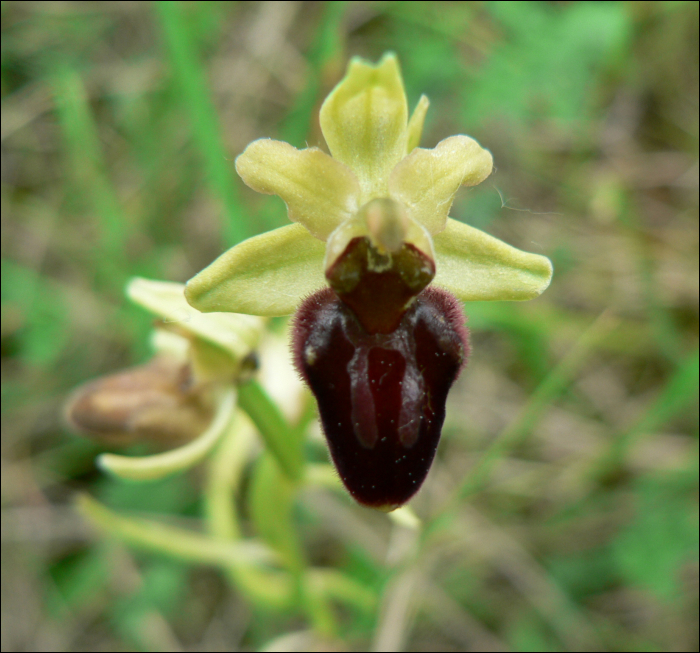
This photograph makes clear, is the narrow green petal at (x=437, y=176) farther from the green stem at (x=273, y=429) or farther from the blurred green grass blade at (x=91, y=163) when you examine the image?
the blurred green grass blade at (x=91, y=163)

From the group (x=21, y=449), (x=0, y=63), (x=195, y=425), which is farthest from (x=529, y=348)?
(x=0, y=63)

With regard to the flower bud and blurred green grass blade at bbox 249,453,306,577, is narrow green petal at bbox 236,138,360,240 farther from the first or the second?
blurred green grass blade at bbox 249,453,306,577

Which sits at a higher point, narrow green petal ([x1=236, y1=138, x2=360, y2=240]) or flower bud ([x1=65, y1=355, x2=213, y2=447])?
narrow green petal ([x1=236, y1=138, x2=360, y2=240])

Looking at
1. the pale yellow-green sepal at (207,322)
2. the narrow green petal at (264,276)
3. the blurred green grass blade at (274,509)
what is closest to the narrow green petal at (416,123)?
the narrow green petal at (264,276)

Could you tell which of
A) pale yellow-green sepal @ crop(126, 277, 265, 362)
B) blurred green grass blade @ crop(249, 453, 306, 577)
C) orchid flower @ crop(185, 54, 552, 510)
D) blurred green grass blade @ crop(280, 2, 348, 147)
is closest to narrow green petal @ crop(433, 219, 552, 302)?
orchid flower @ crop(185, 54, 552, 510)

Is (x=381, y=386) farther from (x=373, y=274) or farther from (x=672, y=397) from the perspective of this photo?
(x=672, y=397)
